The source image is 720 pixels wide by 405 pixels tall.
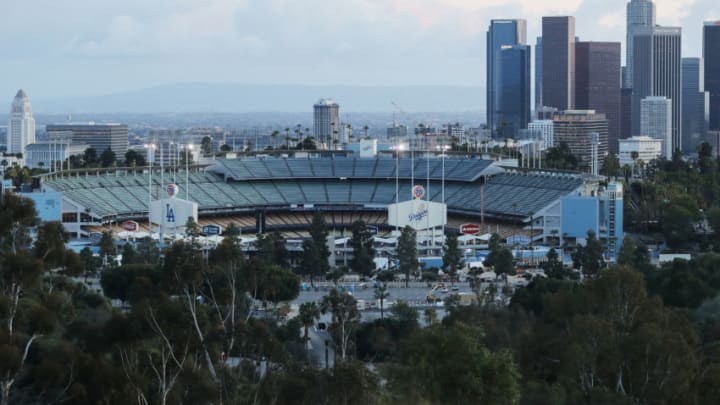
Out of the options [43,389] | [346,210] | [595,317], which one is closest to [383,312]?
[595,317]

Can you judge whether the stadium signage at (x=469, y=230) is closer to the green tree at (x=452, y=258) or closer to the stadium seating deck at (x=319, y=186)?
the stadium seating deck at (x=319, y=186)

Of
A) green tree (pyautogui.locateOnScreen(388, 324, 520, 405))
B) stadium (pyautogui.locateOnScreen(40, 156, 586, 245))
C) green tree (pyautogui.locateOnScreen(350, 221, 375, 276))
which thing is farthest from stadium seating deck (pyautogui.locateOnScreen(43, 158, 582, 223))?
green tree (pyautogui.locateOnScreen(388, 324, 520, 405))

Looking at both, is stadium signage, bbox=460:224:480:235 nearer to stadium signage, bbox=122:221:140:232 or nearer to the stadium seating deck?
the stadium seating deck

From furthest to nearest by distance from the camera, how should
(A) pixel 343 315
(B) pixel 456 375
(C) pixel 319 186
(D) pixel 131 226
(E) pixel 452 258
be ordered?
(C) pixel 319 186 → (D) pixel 131 226 → (E) pixel 452 258 → (A) pixel 343 315 → (B) pixel 456 375

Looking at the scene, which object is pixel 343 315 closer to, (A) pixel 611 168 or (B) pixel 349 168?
→ (B) pixel 349 168

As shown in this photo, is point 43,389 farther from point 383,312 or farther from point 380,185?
point 380,185

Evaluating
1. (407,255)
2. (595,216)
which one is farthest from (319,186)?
(407,255)

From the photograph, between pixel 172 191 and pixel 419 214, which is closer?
pixel 419 214

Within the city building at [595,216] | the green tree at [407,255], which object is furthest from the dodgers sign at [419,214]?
the green tree at [407,255]
